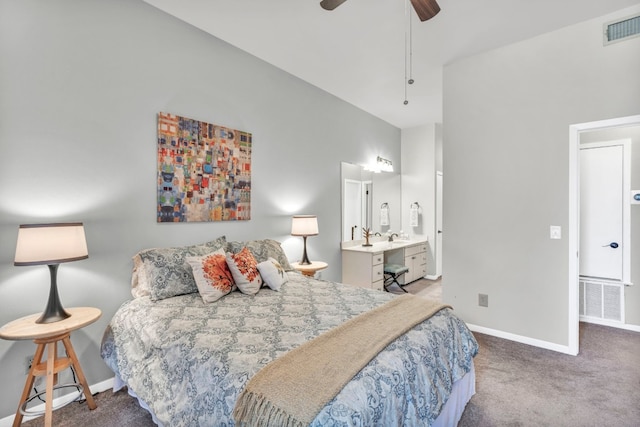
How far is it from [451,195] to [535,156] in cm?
87

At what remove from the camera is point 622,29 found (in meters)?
2.60

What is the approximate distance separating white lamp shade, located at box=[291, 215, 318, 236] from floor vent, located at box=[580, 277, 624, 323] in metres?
3.29

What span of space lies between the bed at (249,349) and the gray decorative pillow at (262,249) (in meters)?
0.25

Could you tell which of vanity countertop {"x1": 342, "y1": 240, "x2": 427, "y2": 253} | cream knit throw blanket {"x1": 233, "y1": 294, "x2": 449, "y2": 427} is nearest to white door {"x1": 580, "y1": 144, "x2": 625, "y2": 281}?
vanity countertop {"x1": 342, "y1": 240, "x2": 427, "y2": 253}

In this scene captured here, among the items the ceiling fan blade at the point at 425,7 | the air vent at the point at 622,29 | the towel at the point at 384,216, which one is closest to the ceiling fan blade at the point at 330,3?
the ceiling fan blade at the point at 425,7

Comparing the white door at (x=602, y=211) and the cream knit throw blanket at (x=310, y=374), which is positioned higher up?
the white door at (x=602, y=211)

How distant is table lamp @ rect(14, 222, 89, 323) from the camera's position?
175cm

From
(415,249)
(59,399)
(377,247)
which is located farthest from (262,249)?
(415,249)

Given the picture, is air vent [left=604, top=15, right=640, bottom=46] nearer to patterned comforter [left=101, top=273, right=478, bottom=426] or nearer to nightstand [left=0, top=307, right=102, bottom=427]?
patterned comforter [left=101, top=273, right=478, bottom=426]

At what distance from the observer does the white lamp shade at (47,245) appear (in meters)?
1.75

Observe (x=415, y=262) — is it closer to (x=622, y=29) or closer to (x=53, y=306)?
(x=622, y=29)

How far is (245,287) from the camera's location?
246cm

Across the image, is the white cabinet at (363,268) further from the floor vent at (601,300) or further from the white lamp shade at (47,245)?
the white lamp shade at (47,245)

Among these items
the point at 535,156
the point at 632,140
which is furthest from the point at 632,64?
the point at 632,140
